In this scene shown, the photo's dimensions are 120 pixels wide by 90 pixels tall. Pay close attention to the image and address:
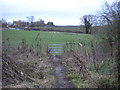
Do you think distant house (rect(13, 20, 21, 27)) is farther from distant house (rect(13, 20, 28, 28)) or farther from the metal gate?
the metal gate

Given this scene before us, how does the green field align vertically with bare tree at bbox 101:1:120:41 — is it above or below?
below

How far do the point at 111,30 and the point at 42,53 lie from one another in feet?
25.7

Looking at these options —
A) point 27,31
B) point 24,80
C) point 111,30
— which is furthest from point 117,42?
point 27,31

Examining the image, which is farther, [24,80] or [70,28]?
[70,28]

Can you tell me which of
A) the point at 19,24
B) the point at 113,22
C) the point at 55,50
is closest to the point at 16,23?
the point at 19,24

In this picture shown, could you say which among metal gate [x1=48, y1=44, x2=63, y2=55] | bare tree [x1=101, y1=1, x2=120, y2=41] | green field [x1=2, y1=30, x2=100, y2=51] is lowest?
metal gate [x1=48, y1=44, x2=63, y2=55]

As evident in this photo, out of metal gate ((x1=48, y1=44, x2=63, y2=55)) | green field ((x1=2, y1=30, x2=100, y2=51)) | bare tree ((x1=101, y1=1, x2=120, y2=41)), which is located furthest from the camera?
metal gate ((x1=48, y1=44, x2=63, y2=55))

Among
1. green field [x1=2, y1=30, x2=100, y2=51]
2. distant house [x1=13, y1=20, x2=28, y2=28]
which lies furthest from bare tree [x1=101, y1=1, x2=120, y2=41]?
distant house [x1=13, y1=20, x2=28, y2=28]

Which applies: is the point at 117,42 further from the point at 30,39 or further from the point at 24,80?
the point at 30,39

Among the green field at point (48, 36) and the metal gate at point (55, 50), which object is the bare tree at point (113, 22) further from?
the metal gate at point (55, 50)

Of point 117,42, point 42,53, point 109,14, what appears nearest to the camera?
point 117,42

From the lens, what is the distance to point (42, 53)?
12.0m

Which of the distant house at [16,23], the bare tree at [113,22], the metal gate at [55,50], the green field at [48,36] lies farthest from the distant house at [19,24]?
the bare tree at [113,22]

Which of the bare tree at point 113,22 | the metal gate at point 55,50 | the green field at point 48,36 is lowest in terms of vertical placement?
the metal gate at point 55,50
